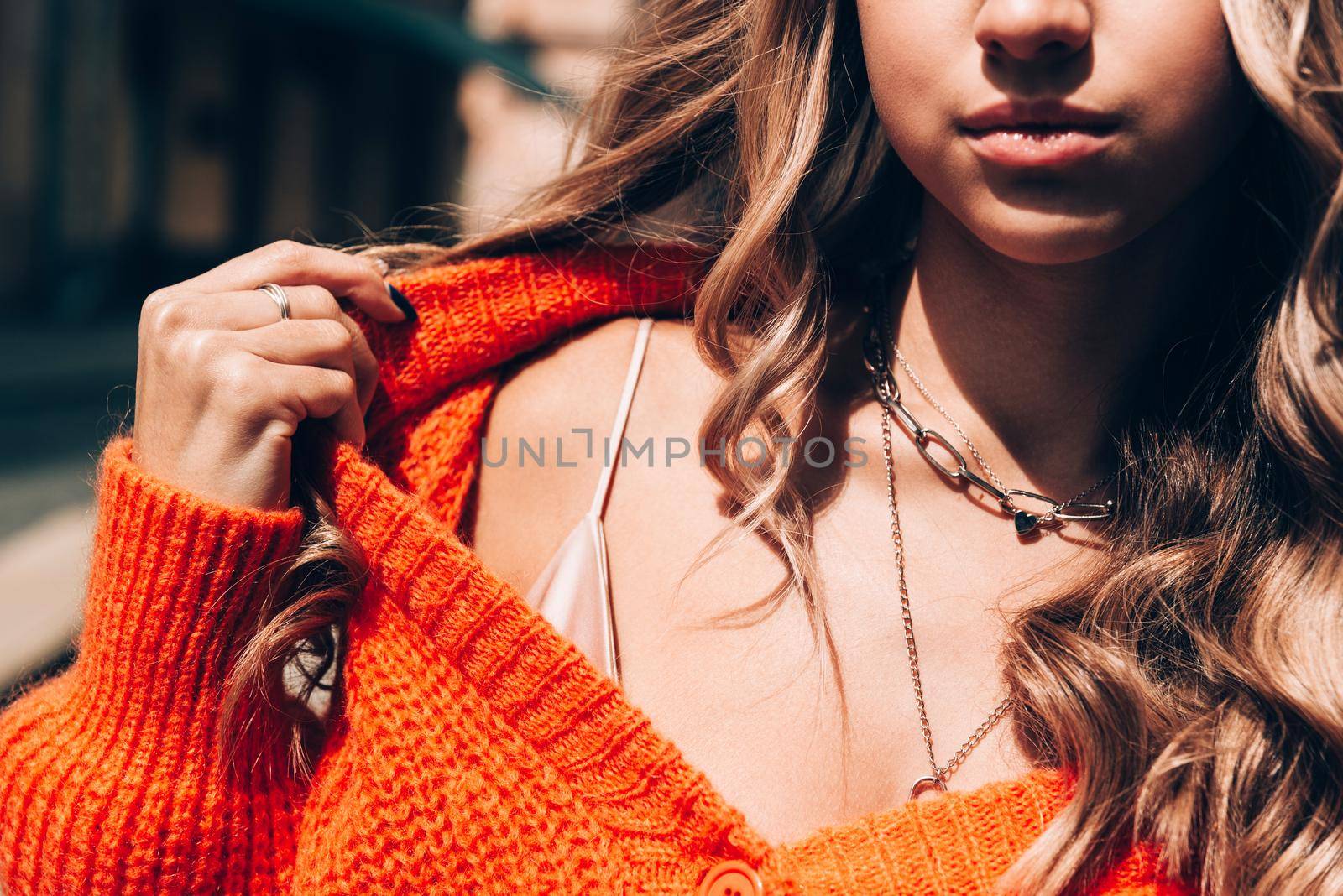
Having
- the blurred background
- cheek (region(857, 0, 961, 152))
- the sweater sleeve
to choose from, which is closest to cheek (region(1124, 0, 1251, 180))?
cheek (region(857, 0, 961, 152))

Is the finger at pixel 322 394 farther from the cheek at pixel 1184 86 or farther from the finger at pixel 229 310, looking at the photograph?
the cheek at pixel 1184 86

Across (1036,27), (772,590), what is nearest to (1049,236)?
(1036,27)

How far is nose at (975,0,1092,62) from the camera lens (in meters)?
1.22

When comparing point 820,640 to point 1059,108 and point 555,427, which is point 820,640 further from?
point 1059,108

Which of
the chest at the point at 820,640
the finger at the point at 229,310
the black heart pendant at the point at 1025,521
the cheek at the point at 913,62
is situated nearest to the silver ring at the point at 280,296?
the finger at the point at 229,310

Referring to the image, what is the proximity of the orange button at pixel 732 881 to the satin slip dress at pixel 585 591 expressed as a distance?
273mm

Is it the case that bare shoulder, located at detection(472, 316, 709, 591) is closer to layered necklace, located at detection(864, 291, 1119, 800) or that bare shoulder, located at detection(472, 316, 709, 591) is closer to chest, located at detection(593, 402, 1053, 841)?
chest, located at detection(593, 402, 1053, 841)

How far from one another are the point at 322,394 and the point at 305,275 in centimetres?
16

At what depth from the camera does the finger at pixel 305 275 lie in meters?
1.40

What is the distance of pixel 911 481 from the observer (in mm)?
1674

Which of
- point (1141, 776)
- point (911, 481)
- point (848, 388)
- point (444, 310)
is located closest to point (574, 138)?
point (444, 310)

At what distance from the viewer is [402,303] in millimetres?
1579

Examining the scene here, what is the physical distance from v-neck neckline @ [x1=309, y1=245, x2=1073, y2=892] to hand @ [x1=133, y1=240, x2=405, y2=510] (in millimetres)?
97

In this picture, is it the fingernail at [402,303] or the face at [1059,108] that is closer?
the face at [1059,108]
